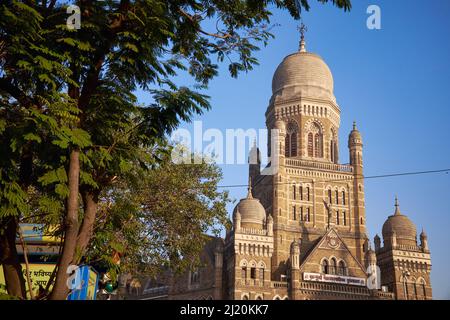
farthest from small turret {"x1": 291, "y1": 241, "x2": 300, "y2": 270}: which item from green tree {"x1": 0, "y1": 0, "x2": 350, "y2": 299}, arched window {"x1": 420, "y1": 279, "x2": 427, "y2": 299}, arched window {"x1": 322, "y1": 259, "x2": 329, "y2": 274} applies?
green tree {"x1": 0, "y1": 0, "x2": 350, "y2": 299}

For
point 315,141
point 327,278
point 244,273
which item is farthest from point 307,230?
point 315,141

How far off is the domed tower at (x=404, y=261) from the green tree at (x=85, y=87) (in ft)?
141

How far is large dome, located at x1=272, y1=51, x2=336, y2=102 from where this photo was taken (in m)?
55.9

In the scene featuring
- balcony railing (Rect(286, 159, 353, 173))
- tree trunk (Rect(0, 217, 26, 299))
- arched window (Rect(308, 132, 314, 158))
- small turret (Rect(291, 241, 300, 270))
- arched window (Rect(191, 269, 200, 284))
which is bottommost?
tree trunk (Rect(0, 217, 26, 299))

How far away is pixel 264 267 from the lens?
4616cm

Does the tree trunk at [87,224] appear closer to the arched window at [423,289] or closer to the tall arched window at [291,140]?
the tall arched window at [291,140]

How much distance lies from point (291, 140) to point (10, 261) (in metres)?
47.2

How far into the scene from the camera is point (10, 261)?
9125 mm

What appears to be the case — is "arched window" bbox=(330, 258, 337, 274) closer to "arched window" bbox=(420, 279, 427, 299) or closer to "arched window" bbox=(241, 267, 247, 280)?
"arched window" bbox=(241, 267, 247, 280)

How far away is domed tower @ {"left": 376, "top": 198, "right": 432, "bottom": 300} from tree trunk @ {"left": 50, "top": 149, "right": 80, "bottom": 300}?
4471 centimetres

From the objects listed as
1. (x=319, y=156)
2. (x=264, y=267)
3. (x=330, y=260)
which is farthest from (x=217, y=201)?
(x=319, y=156)

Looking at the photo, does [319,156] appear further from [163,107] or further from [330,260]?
[163,107]

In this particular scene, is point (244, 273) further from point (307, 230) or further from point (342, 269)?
point (342, 269)

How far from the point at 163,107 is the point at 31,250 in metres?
6.63
